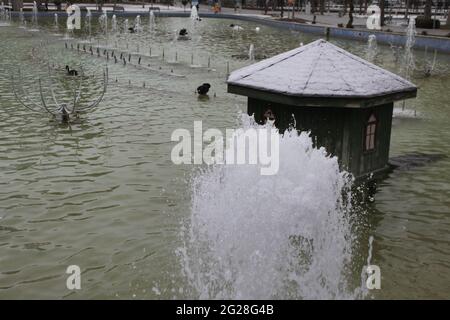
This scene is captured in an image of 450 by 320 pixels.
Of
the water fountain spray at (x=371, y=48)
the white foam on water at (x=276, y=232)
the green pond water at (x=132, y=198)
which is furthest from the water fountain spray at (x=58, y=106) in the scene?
the water fountain spray at (x=371, y=48)

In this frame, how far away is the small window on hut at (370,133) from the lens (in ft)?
34.0

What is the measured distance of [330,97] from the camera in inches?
366

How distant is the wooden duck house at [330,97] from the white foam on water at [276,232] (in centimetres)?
51

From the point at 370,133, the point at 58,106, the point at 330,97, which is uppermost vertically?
the point at 330,97

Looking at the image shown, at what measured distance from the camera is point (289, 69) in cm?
1026

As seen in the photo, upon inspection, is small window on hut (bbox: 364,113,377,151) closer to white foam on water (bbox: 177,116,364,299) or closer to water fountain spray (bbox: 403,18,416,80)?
white foam on water (bbox: 177,116,364,299)

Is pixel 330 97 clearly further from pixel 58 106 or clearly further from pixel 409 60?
pixel 409 60

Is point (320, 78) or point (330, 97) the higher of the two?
point (320, 78)

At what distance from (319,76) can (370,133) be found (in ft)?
5.56

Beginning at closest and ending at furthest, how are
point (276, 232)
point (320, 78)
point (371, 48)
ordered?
point (276, 232) < point (320, 78) < point (371, 48)

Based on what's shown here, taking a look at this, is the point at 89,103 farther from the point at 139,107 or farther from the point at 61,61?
the point at 61,61

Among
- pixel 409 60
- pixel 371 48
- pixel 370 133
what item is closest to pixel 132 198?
pixel 370 133

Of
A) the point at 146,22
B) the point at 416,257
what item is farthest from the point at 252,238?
the point at 146,22

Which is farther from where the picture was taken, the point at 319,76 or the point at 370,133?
the point at 370,133
